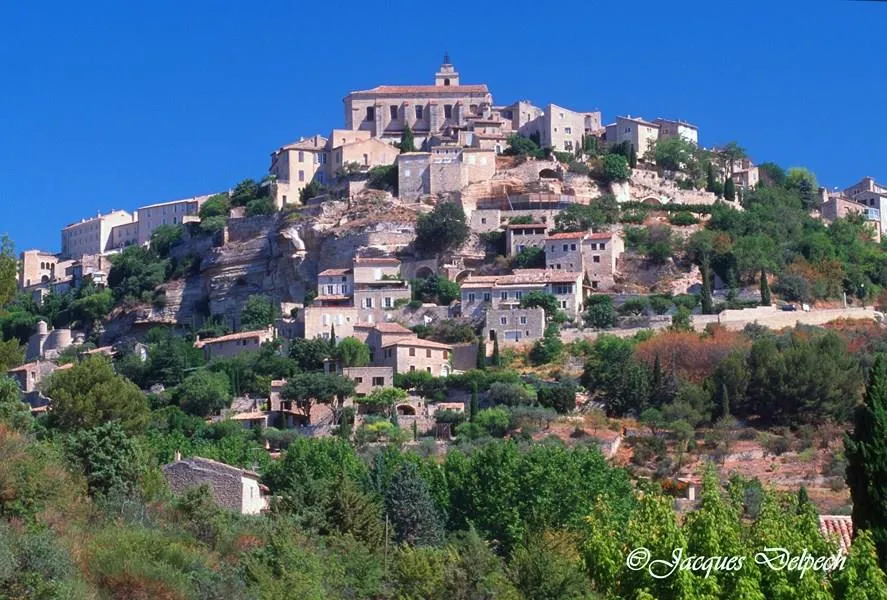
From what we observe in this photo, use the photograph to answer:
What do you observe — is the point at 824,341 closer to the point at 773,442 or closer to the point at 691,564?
the point at 773,442

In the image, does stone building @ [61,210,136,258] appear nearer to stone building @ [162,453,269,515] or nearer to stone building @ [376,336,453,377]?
stone building @ [376,336,453,377]

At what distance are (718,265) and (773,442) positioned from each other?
56.1 ft

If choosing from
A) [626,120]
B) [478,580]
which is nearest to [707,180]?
[626,120]

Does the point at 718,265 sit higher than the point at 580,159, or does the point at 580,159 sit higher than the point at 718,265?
the point at 580,159

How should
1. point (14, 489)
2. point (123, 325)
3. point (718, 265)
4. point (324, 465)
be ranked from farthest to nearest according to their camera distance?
point (123, 325) → point (718, 265) → point (324, 465) → point (14, 489)

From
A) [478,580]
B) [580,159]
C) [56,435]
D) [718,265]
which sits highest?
[580,159]

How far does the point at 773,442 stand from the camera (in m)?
59.5

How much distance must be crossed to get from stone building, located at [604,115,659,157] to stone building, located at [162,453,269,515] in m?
48.9

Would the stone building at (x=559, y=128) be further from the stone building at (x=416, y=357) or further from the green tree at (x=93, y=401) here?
the green tree at (x=93, y=401)

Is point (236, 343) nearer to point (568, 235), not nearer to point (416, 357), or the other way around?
point (416, 357)

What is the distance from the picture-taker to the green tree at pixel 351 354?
67812 millimetres

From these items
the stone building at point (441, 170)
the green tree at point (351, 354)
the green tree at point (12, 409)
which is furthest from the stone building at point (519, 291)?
the green tree at point (12, 409)

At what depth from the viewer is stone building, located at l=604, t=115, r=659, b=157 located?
89312mm

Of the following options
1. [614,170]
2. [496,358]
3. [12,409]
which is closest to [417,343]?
[496,358]
